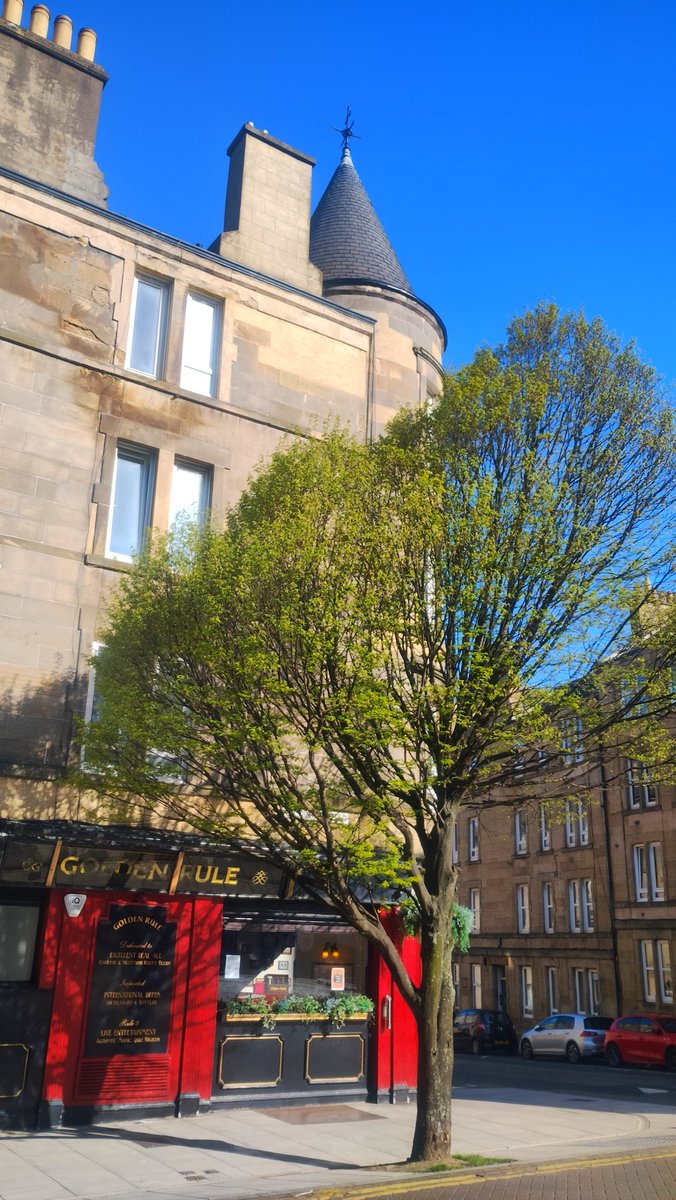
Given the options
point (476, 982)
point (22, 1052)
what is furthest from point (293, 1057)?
point (476, 982)

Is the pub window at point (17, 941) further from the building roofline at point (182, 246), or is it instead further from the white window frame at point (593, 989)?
the white window frame at point (593, 989)

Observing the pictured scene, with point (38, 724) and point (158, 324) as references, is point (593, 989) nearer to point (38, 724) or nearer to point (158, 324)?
point (38, 724)

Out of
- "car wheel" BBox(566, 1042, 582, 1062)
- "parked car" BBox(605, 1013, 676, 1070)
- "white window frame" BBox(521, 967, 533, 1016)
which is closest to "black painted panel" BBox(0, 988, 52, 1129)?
"parked car" BBox(605, 1013, 676, 1070)

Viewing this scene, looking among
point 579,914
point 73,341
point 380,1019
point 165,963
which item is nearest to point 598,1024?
point 579,914

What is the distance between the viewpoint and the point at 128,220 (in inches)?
706

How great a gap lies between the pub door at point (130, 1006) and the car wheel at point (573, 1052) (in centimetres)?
2016

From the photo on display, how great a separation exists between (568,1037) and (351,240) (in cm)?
2507

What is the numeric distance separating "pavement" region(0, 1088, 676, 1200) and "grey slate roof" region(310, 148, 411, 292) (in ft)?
52.9

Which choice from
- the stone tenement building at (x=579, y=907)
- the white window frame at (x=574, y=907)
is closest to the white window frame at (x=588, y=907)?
the stone tenement building at (x=579, y=907)

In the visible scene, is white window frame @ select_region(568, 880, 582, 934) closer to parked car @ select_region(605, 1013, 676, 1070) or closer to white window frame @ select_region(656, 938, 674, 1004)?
white window frame @ select_region(656, 938, 674, 1004)

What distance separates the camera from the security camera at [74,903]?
13914 mm

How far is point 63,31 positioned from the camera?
1862cm

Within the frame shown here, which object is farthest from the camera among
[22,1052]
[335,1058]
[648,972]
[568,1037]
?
[648,972]

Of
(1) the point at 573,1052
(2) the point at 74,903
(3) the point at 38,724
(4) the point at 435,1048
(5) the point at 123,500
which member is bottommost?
(1) the point at 573,1052
